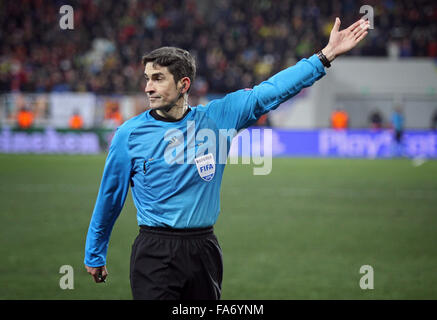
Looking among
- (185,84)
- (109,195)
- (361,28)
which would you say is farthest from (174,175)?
(361,28)

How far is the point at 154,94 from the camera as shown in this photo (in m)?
3.28

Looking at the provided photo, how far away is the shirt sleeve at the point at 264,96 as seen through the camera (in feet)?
10.8

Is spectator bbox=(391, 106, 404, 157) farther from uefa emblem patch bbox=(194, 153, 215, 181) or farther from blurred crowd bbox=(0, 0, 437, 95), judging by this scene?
uefa emblem patch bbox=(194, 153, 215, 181)

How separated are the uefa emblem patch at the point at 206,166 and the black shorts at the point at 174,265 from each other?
0.96 ft

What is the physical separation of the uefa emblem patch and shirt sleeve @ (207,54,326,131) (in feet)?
0.68

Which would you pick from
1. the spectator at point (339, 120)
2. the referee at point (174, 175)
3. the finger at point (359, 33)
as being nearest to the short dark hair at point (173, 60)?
the referee at point (174, 175)

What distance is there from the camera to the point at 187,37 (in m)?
28.6

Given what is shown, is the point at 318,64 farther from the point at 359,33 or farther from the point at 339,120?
the point at 339,120

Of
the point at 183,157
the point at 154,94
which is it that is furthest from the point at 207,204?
the point at 154,94

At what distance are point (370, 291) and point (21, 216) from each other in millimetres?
6492

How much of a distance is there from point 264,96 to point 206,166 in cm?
50

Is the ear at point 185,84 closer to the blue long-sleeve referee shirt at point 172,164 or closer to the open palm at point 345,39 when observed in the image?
the blue long-sleeve referee shirt at point 172,164

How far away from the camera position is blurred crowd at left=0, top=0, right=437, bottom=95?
26.4 metres
